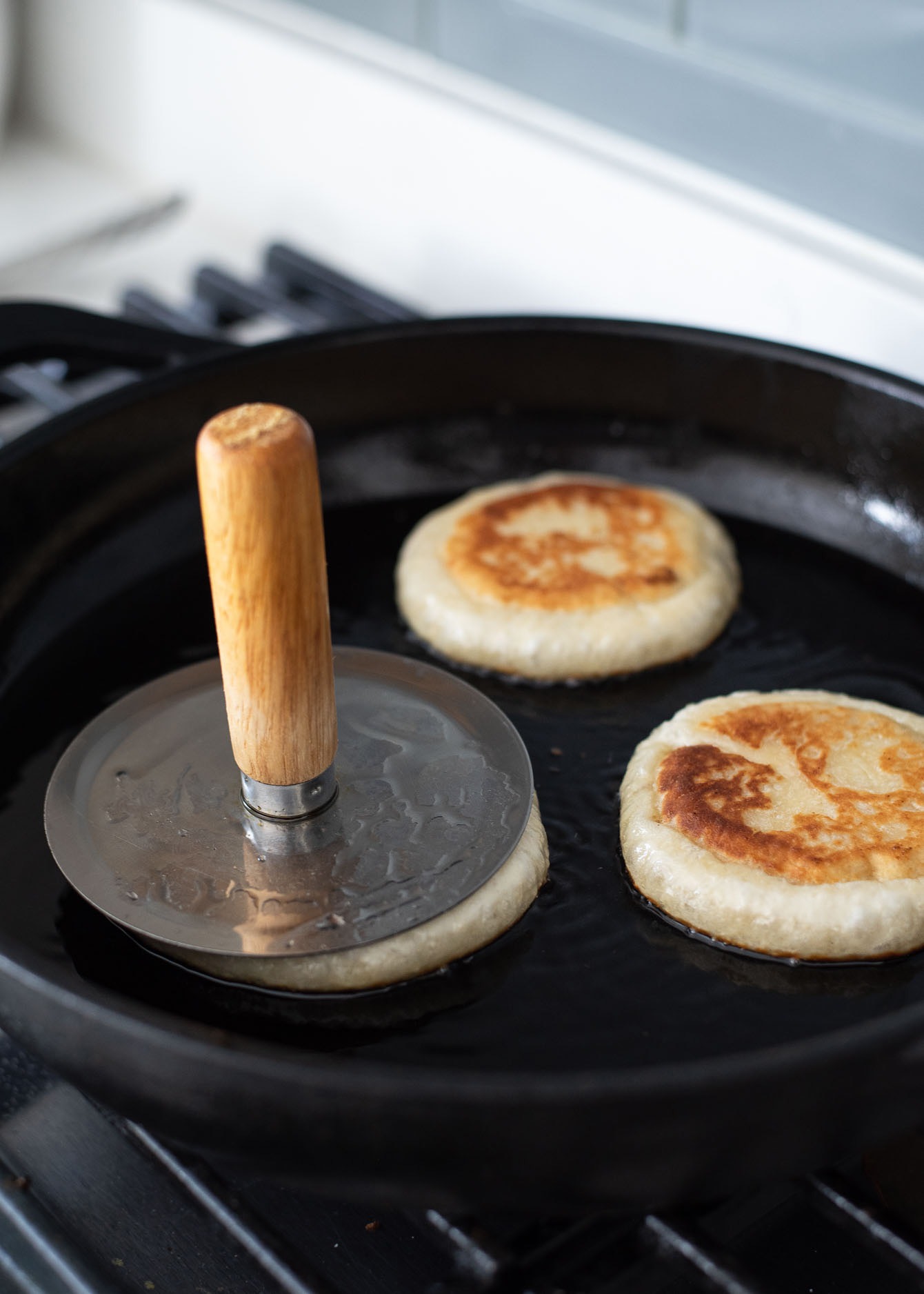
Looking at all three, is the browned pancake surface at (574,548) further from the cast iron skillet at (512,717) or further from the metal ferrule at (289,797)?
the metal ferrule at (289,797)

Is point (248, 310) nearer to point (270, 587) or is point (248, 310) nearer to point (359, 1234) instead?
point (270, 587)

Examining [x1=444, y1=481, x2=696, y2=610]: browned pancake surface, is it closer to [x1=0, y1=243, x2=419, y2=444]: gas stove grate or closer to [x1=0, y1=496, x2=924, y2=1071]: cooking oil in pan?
[x1=0, y1=496, x2=924, y2=1071]: cooking oil in pan

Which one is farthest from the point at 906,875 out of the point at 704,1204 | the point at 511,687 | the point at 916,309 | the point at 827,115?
the point at 827,115

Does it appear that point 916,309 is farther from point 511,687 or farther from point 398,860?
point 398,860

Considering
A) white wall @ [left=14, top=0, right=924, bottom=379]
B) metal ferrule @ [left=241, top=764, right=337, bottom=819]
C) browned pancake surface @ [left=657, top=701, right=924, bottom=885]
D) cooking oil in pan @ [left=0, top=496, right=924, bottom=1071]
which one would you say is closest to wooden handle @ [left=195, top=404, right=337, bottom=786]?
metal ferrule @ [left=241, top=764, right=337, bottom=819]

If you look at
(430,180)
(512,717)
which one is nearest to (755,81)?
(430,180)

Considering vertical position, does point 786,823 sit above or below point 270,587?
below

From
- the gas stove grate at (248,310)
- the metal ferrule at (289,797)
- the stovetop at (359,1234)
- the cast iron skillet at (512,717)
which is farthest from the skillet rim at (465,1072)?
the gas stove grate at (248,310)
